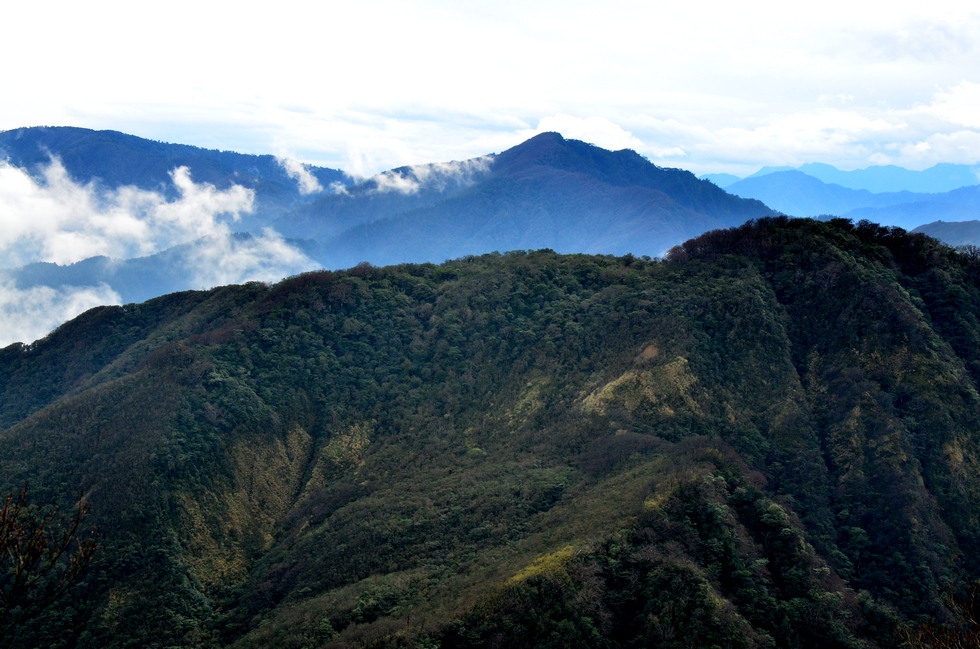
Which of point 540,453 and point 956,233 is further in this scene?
point 956,233

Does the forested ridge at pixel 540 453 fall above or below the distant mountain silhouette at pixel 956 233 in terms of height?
below

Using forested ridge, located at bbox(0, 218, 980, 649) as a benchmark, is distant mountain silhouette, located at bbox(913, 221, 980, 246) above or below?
above

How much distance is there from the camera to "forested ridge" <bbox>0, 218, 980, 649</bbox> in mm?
29297

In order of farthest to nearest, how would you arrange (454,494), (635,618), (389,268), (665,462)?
1. (389,268)
2. (454,494)
3. (665,462)
4. (635,618)

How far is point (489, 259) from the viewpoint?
7012cm

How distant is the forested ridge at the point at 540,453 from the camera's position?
96.1 feet

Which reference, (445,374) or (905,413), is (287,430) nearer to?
(445,374)

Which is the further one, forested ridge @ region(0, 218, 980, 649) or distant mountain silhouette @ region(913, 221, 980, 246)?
distant mountain silhouette @ region(913, 221, 980, 246)

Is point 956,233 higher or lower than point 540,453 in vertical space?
higher

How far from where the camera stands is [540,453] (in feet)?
143

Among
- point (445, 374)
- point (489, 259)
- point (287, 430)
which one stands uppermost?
point (489, 259)

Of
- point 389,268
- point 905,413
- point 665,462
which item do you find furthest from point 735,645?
point 389,268

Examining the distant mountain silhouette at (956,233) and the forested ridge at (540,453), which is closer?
the forested ridge at (540,453)

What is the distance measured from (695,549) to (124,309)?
205 feet
